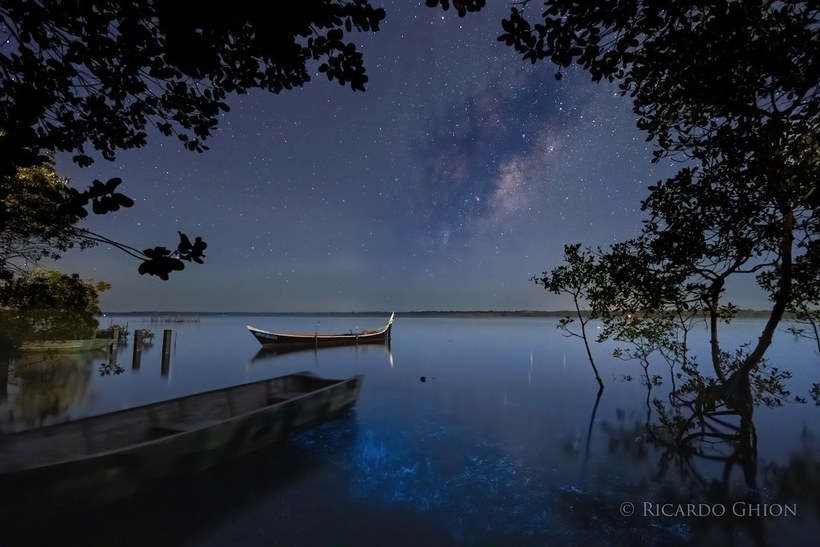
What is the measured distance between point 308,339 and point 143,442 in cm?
3771

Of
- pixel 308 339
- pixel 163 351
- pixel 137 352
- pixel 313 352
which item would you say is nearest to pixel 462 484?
pixel 163 351

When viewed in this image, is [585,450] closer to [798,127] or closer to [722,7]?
[798,127]

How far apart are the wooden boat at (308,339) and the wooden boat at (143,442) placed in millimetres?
29871

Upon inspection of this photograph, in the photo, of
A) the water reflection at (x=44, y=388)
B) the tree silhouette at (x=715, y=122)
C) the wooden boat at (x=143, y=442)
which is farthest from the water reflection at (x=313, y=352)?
the tree silhouette at (x=715, y=122)

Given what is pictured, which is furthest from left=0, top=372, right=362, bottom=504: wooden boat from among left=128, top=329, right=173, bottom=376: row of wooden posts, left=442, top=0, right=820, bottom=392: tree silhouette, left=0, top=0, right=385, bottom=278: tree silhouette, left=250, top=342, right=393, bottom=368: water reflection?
left=250, top=342, right=393, bottom=368: water reflection

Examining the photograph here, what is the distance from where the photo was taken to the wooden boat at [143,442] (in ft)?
21.7

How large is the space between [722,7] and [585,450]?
535 inches

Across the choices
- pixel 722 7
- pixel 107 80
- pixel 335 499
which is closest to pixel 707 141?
pixel 722 7

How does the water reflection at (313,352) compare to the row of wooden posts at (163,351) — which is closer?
the row of wooden posts at (163,351)

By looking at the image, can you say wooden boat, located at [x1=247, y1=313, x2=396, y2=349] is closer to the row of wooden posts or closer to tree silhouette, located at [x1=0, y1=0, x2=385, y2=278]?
the row of wooden posts

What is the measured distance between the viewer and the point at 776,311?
7.85 meters

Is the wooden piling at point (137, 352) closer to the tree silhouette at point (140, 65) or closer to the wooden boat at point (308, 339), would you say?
the wooden boat at point (308, 339)

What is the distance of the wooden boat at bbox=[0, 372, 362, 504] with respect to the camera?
260 inches

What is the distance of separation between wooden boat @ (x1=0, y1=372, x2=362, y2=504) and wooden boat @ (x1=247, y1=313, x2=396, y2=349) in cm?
2987
